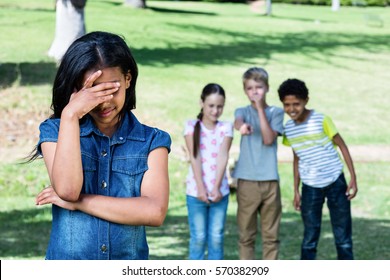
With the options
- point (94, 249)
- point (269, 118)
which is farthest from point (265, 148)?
point (94, 249)

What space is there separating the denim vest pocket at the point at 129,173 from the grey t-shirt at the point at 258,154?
4371 millimetres

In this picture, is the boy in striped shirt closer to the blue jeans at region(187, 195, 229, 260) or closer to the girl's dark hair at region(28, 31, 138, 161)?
the blue jeans at region(187, 195, 229, 260)

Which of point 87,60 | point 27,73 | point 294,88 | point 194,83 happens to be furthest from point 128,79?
point 194,83

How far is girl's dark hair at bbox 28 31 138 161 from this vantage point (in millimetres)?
3090

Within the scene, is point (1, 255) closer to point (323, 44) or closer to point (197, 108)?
point (197, 108)

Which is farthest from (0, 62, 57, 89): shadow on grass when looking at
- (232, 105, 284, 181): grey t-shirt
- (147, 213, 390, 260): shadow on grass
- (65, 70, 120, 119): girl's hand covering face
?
(65, 70, 120, 119): girl's hand covering face

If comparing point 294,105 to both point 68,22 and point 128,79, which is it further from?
point 68,22

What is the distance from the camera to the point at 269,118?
7656mm

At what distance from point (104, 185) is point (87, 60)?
428 mm

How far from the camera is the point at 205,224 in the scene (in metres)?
7.43

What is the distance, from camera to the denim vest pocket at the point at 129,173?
314 cm

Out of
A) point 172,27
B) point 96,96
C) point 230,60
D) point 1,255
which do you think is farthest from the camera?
point 172,27

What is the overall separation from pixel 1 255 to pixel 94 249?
5.49 metres

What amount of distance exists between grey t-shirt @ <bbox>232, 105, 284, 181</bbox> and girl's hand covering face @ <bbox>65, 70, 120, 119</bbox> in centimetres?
453
